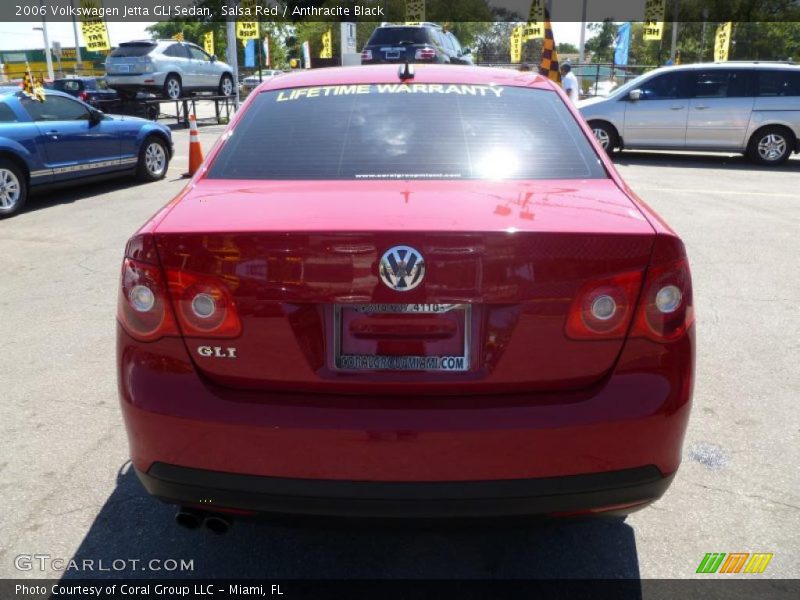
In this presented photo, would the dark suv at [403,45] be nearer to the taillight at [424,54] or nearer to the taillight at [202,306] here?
the taillight at [424,54]

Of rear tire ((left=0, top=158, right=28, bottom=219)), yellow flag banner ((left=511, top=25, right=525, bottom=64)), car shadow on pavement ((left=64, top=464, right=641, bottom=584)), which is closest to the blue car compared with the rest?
rear tire ((left=0, top=158, right=28, bottom=219))

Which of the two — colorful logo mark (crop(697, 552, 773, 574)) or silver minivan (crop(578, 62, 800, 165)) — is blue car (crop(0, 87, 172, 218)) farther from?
colorful logo mark (crop(697, 552, 773, 574))

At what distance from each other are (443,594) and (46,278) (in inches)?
201

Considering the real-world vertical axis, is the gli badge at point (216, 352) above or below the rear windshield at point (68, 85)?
above

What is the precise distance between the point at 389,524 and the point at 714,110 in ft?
43.4

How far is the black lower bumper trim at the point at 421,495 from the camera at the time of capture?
205cm

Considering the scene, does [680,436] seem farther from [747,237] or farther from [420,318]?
[747,237]

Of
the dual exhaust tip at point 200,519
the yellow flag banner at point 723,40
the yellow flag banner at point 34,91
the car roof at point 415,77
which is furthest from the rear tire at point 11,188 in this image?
the yellow flag banner at point 723,40

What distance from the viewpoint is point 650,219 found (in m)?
2.22

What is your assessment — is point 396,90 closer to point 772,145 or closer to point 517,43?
point 772,145

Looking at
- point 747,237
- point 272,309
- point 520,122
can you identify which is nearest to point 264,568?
point 272,309

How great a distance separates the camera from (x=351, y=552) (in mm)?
2688

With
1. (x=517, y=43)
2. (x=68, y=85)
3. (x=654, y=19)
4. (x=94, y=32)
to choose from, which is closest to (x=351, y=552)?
(x=68, y=85)

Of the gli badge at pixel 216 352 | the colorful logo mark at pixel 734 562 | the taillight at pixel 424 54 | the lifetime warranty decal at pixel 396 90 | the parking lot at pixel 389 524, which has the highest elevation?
the taillight at pixel 424 54
